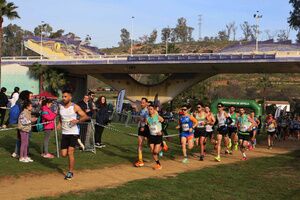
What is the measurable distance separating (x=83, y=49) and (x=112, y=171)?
70.9 m

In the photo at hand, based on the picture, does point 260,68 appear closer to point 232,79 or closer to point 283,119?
point 283,119

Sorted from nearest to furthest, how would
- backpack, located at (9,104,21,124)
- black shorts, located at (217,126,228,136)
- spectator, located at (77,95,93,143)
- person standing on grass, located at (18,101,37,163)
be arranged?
1. person standing on grass, located at (18,101,37,163)
2. backpack, located at (9,104,21,124)
3. spectator, located at (77,95,93,143)
4. black shorts, located at (217,126,228,136)

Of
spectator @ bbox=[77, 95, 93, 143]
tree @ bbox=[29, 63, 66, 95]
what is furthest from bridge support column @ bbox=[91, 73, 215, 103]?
spectator @ bbox=[77, 95, 93, 143]

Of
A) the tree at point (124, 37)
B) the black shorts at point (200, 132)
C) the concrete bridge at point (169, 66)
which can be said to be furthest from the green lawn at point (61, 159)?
the tree at point (124, 37)

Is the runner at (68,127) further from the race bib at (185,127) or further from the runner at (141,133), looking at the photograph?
the race bib at (185,127)

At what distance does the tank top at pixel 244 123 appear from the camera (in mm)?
16078

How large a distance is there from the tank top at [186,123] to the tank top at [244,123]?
10.1 feet

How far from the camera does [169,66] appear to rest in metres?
56.8

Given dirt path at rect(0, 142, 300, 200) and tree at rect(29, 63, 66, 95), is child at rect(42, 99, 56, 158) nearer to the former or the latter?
dirt path at rect(0, 142, 300, 200)

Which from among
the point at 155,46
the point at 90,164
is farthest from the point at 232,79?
the point at 90,164

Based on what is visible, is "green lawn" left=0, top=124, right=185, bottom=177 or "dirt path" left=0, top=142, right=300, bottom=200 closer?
"dirt path" left=0, top=142, right=300, bottom=200

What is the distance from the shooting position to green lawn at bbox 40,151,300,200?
28.5 feet

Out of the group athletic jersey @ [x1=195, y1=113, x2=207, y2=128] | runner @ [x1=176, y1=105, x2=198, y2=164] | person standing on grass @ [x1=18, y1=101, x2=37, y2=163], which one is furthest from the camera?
athletic jersey @ [x1=195, y1=113, x2=207, y2=128]

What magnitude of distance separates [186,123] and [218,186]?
4023mm
